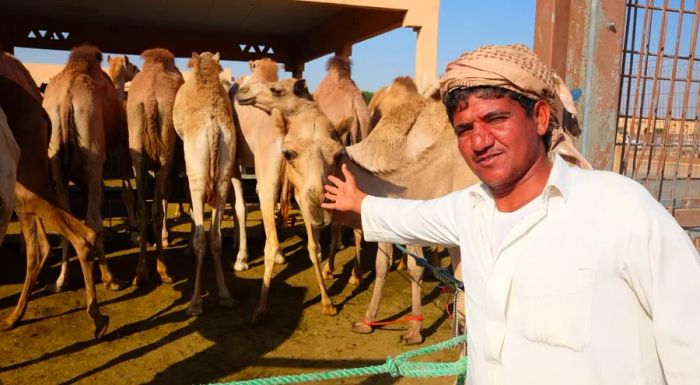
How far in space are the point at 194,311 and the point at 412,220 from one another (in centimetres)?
417

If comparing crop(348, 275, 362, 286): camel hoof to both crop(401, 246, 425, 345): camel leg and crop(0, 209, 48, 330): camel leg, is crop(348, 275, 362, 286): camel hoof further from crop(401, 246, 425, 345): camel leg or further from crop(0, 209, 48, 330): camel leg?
crop(0, 209, 48, 330): camel leg

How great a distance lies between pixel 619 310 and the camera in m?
1.35

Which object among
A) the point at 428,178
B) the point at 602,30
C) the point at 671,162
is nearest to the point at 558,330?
the point at 602,30

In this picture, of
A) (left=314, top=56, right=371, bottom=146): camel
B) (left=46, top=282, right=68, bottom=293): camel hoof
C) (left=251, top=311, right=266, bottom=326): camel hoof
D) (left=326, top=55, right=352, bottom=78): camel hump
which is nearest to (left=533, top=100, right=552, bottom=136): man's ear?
(left=251, top=311, right=266, bottom=326): camel hoof

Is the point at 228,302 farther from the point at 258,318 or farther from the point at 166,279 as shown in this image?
the point at 166,279

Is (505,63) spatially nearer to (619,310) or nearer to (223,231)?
(619,310)

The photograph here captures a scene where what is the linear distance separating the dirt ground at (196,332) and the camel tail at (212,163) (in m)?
1.26

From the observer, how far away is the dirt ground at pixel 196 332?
4531 mm

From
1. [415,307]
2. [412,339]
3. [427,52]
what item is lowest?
[412,339]

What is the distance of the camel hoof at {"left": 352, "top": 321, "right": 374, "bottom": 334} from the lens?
543 cm

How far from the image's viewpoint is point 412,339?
520cm

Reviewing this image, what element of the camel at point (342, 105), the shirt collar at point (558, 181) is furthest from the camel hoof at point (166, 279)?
the shirt collar at point (558, 181)

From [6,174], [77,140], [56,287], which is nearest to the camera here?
[6,174]

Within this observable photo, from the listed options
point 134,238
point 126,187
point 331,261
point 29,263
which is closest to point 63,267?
point 29,263
